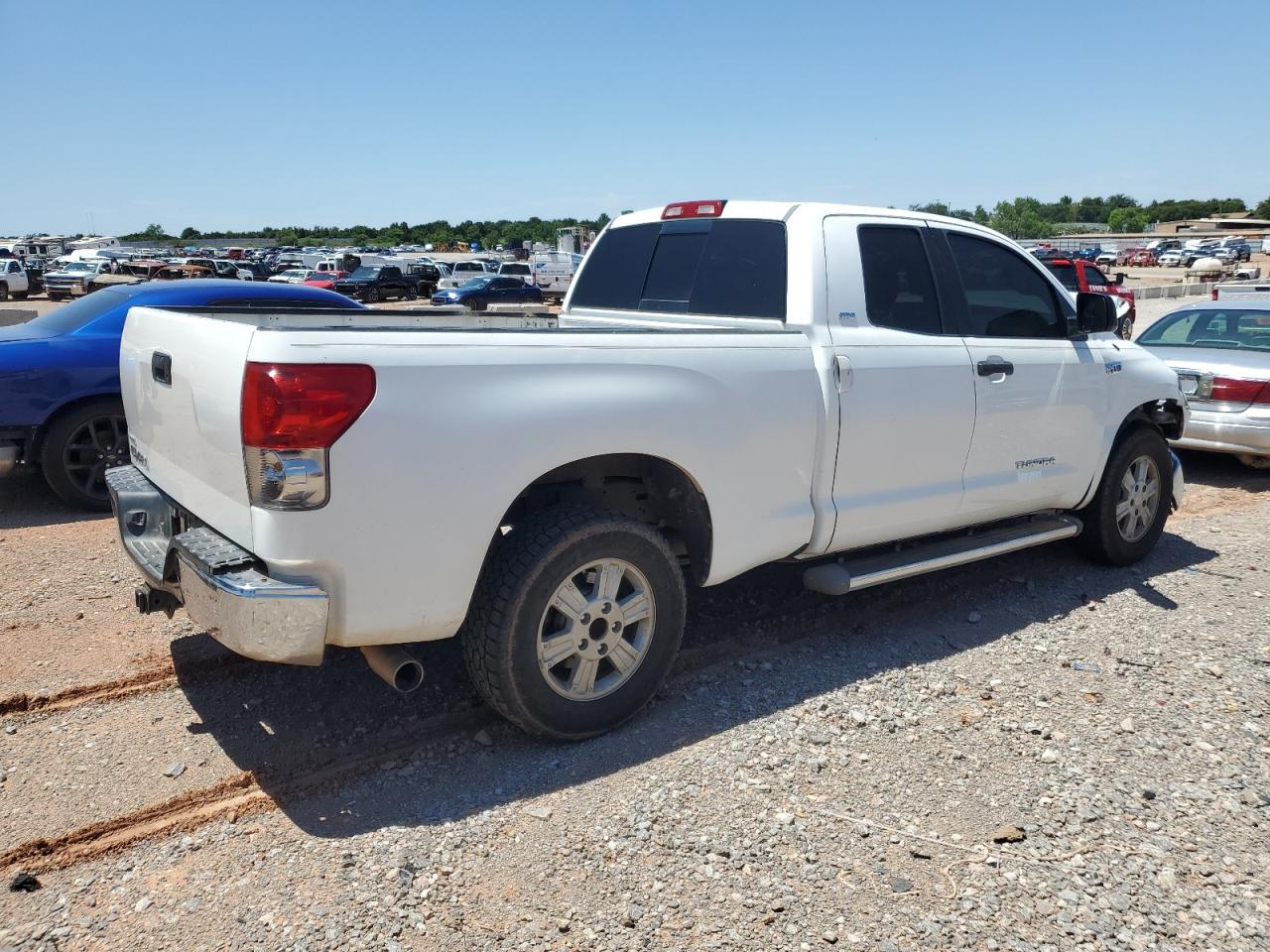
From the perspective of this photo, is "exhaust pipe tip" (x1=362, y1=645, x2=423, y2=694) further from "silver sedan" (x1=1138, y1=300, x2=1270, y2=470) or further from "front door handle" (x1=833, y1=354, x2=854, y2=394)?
"silver sedan" (x1=1138, y1=300, x2=1270, y2=470)

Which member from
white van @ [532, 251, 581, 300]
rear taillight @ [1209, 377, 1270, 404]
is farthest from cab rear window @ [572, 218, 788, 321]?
white van @ [532, 251, 581, 300]

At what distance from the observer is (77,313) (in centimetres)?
749

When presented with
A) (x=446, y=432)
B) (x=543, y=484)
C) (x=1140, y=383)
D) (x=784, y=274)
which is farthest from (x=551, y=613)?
(x=1140, y=383)

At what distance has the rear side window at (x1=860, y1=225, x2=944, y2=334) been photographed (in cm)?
450

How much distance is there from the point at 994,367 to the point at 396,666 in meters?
3.20

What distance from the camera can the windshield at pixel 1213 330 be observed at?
913 cm

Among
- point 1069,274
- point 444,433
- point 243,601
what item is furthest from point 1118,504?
point 1069,274

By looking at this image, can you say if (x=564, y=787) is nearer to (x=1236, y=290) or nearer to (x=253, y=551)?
(x=253, y=551)

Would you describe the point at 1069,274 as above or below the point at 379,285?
above

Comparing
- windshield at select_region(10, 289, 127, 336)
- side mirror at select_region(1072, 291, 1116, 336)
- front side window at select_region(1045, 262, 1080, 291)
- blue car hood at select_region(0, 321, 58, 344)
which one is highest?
front side window at select_region(1045, 262, 1080, 291)

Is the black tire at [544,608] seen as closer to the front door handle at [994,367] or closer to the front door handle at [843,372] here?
the front door handle at [843,372]

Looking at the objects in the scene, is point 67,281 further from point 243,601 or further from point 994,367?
point 243,601

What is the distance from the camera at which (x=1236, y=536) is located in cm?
688

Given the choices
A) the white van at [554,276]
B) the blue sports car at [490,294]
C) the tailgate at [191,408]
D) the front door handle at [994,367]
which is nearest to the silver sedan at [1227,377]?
the front door handle at [994,367]
